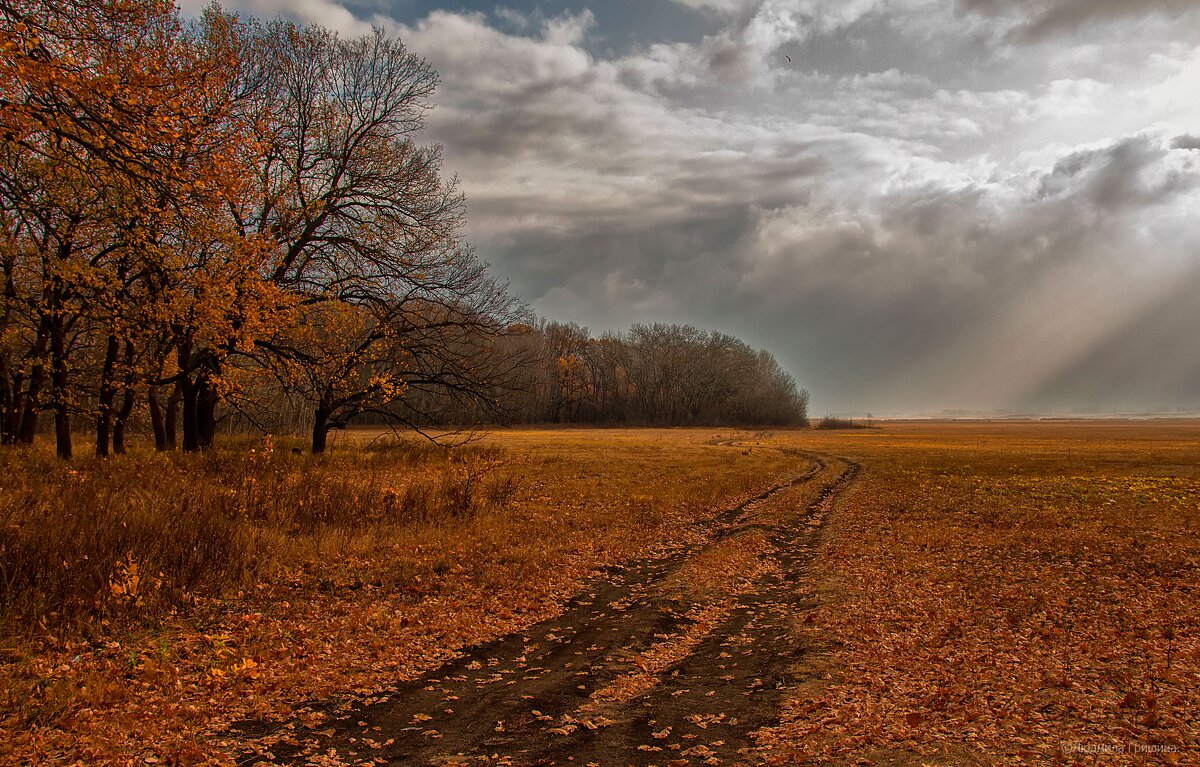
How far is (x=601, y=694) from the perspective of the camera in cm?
645

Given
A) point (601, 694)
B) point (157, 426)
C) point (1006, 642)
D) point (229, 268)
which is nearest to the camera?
point (601, 694)

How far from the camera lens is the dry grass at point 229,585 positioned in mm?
5660

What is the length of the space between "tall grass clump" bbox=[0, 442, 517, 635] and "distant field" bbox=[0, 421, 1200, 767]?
0.04m

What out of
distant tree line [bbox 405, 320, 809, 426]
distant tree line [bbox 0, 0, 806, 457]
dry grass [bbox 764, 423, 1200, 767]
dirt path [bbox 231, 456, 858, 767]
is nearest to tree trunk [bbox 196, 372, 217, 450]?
distant tree line [bbox 0, 0, 806, 457]

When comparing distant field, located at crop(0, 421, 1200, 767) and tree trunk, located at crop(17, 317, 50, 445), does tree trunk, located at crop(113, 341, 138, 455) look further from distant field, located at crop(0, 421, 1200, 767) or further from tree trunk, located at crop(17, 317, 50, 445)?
distant field, located at crop(0, 421, 1200, 767)

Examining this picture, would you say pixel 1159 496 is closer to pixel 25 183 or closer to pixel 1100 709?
pixel 1100 709

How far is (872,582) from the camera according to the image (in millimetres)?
10977

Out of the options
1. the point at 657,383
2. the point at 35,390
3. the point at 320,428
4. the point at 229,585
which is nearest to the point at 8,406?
the point at 35,390

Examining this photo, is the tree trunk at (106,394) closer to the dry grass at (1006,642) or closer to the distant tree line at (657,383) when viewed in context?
the dry grass at (1006,642)

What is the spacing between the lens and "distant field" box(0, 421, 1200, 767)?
5500 mm

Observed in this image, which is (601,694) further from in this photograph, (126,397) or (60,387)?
(126,397)

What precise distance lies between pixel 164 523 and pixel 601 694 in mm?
6914

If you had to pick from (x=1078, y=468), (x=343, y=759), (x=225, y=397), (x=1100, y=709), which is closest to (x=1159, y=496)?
(x=1078, y=468)

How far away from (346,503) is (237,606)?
4982 mm
